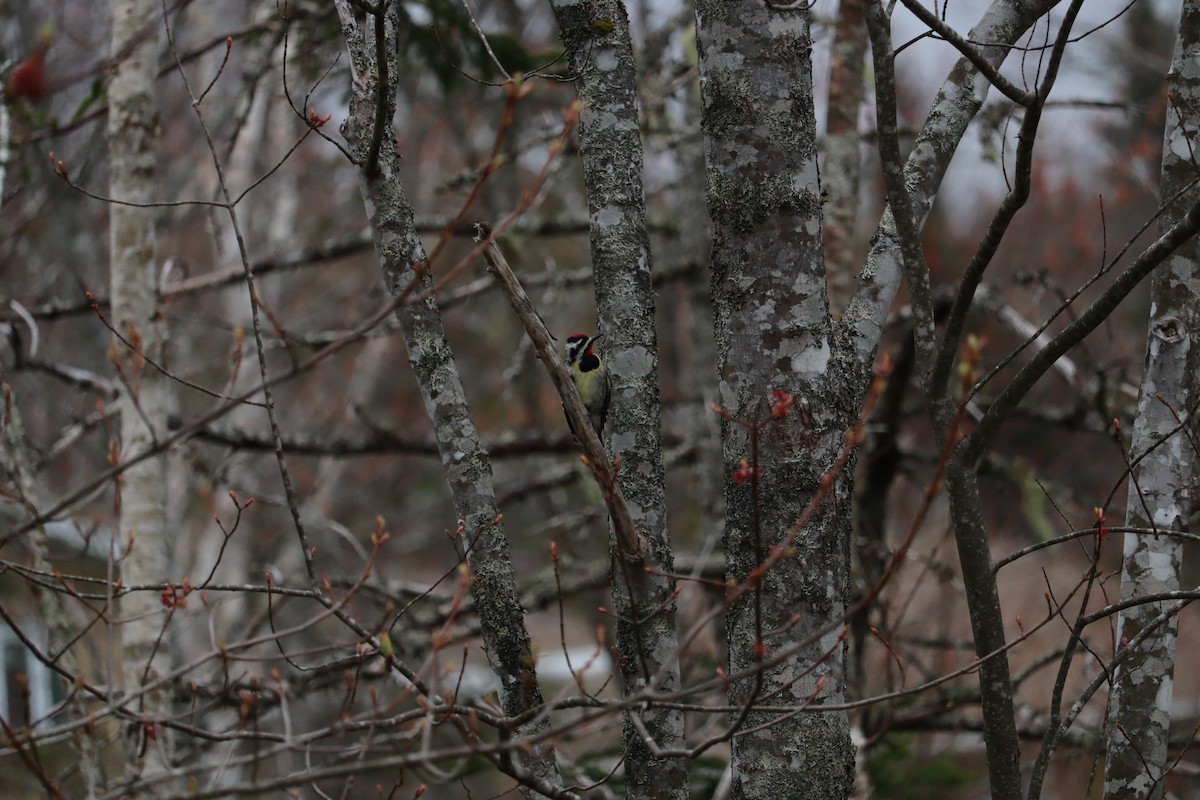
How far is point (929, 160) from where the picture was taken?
8.77ft

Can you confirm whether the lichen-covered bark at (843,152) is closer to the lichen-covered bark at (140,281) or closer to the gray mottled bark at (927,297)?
the gray mottled bark at (927,297)

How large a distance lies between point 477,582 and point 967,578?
1.21m

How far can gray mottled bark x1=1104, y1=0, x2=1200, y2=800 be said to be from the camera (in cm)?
275

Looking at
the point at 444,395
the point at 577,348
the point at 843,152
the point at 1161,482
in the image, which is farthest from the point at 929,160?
the point at 843,152

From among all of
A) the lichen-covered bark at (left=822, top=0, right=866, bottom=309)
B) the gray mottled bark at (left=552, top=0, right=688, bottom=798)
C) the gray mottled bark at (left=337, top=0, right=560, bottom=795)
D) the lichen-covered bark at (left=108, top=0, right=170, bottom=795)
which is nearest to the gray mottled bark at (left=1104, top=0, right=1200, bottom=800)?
the gray mottled bark at (left=552, top=0, right=688, bottom=798)

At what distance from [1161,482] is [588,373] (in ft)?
7.25

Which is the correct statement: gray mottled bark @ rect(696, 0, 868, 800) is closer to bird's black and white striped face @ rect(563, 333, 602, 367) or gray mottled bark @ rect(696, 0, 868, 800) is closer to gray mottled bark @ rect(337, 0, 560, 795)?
gray mottled bark @ rect(337, 0, 560, 795)

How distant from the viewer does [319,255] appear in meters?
Result: 6.46

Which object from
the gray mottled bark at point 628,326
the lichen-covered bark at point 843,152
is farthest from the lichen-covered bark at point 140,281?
the lichen-covered bark at point 843,152

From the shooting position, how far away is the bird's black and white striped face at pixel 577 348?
470 centimetres

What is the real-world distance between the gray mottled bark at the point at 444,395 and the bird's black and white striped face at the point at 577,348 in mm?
2025

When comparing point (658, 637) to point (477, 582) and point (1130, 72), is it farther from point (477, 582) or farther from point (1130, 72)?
point (1130, 72)

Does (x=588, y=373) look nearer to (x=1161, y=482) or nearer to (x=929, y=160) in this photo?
(x=929, y=160)

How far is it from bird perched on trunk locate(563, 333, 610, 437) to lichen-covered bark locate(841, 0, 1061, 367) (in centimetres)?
119
